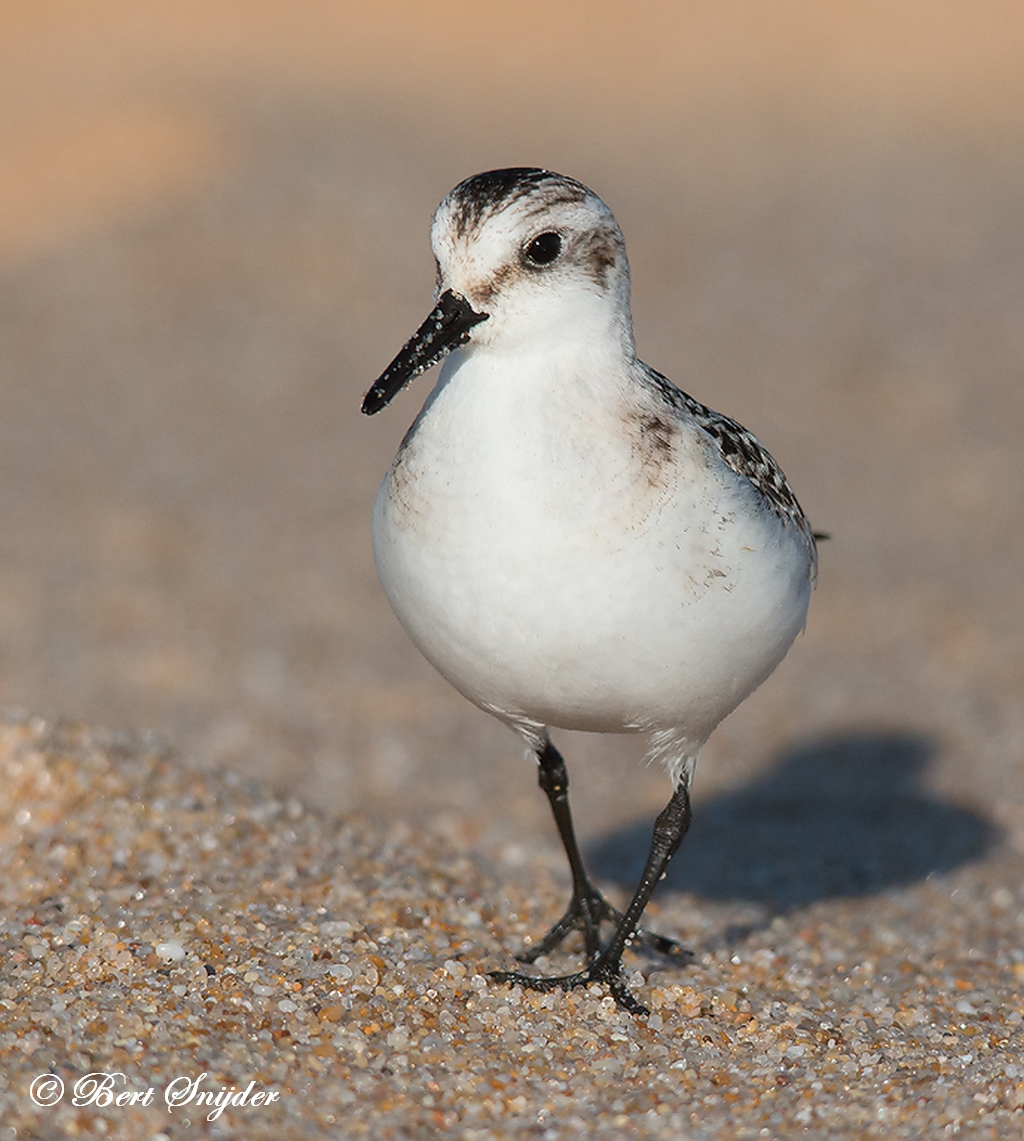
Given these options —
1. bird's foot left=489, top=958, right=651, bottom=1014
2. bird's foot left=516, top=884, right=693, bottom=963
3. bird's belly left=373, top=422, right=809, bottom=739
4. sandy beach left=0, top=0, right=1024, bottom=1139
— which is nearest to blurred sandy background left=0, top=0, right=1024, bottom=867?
sandy beach left=0, top=0, right=1024, bottom=1139

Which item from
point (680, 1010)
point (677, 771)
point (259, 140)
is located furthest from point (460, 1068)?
point (259, 140)

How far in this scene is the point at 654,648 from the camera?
3.84 meters

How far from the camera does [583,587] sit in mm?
3721

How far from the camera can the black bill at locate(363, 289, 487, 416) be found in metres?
3.80

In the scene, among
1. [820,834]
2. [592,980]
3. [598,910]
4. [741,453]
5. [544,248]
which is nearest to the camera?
[544,248]

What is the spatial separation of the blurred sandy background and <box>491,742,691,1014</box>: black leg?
1.78 meters

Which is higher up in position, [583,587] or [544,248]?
[544,248]

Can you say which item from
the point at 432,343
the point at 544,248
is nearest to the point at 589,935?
the point at 432,343

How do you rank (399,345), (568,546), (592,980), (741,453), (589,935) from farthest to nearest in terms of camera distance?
(399,345), (589,935), (592,980), (741,453), (568,546)

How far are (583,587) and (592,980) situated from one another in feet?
4.50

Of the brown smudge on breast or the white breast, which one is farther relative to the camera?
the brown smudge on breast

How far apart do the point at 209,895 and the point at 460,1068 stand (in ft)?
3.92

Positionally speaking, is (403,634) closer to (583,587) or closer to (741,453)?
(741,453)

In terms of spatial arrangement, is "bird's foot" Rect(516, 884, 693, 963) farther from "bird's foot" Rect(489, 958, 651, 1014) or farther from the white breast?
the white breast
